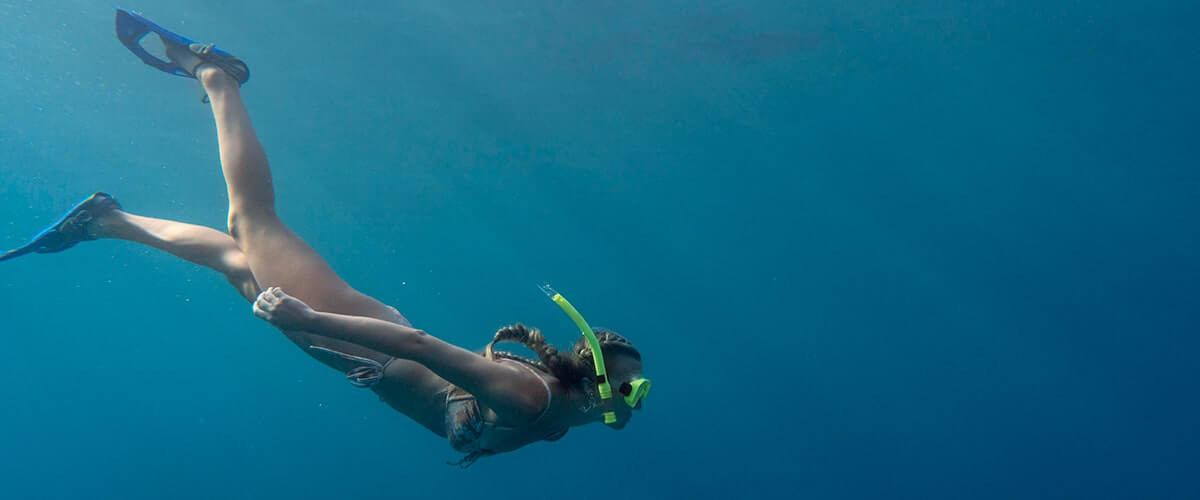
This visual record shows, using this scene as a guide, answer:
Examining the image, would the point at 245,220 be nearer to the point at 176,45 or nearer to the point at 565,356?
the point at 176,45

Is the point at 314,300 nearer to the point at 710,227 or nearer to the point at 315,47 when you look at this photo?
the point at 315,47

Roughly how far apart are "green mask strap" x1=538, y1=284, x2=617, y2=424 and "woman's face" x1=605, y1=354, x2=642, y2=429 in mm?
51

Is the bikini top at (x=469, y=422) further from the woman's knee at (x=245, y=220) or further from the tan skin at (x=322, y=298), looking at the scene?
the woman's knee at (x=245, y=220)

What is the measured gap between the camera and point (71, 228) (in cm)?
438

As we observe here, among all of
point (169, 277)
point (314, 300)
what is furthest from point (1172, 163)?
point (169, 277)

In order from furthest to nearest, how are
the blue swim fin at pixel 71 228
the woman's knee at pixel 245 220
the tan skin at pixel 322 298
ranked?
the blue swim fin at pixel 71 228
the woman's knee at pixel 245 220
the tan skin at pixel 322 298

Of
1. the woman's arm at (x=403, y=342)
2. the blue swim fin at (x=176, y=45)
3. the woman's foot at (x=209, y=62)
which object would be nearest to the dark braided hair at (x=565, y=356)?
the woman's arm at (x=403, y=342)

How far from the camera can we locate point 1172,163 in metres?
17.9

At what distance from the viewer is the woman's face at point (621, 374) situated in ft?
10.8

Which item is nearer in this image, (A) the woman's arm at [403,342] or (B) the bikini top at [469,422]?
(A) the woman's arm at [403,342]

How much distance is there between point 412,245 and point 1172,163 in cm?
2692

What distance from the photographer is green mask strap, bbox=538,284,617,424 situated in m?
2.88

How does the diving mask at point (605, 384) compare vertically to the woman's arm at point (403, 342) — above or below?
above

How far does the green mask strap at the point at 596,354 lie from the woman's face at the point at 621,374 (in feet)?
0.17
